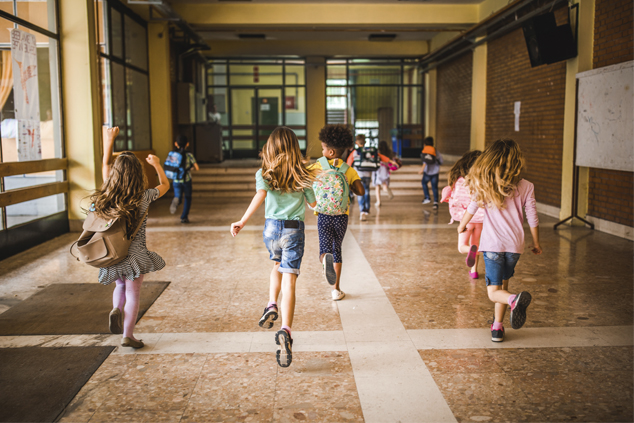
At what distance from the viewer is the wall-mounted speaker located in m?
8.84

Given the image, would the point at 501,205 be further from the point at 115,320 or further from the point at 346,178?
the point at 115,320

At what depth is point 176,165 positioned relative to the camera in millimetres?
9344

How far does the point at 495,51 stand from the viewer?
1295cm

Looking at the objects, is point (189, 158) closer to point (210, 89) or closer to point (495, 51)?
point (495, 51)

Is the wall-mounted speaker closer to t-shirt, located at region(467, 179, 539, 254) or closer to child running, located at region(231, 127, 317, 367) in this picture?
t-shirt, located at region(467, 179, 539, 254)

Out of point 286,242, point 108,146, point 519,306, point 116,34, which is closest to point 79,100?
point 116,34

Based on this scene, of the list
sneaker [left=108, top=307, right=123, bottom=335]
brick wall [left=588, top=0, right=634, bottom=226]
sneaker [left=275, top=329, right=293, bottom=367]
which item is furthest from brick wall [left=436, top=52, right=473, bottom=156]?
sneaker [left=108, top=307, right=123, bottom=335]

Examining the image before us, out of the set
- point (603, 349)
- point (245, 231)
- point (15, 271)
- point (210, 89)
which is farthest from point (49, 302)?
point (210, 89)

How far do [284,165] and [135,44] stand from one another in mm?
10421

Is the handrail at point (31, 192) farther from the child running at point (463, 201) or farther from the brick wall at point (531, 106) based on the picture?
the brick wall at point (531, 106)

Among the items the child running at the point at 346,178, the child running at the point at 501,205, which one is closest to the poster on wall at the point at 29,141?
the child running at the point at 346,178

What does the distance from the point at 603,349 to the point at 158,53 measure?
12.7m

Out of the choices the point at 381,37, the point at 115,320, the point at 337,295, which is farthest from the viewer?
the point at 381,37

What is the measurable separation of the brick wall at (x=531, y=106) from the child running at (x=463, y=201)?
4.99 meters
